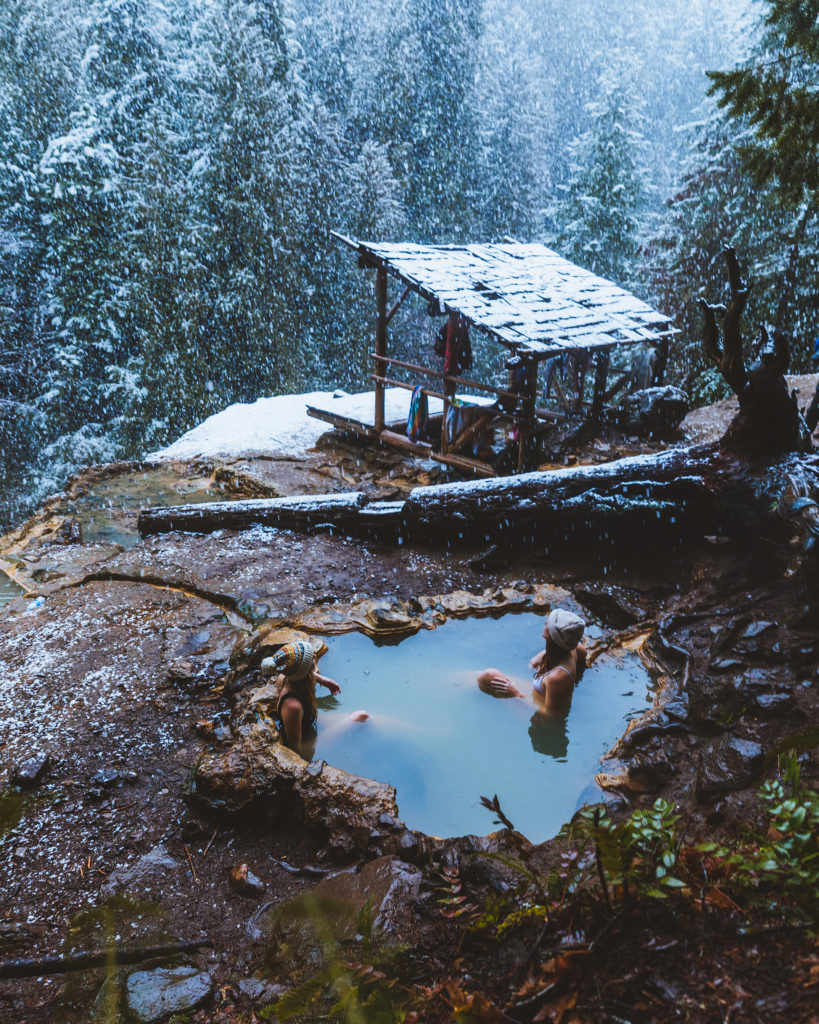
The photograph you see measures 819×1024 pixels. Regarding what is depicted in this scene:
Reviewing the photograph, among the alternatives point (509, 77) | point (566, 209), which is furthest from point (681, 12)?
point (566, 209)

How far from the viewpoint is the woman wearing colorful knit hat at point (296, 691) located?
3816 mm

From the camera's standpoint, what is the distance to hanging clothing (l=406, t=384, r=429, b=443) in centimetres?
1075

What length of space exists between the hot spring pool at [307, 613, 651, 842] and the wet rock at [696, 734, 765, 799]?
25.9 inches

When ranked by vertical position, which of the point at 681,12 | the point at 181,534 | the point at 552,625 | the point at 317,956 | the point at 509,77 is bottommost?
the point at 181,534

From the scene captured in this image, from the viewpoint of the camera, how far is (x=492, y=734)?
14.4 feet

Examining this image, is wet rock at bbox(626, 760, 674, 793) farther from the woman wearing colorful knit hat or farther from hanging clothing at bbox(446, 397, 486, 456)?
hanging clothing at bbox(446, 397, 486, 456)

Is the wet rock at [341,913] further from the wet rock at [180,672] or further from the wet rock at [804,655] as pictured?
the wet rock at [804,655]

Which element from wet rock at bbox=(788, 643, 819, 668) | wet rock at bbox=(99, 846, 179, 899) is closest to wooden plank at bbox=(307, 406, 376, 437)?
wet rock at bbox=(788, 643, 819, 668)

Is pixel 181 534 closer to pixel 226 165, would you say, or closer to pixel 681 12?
pixel 226 165

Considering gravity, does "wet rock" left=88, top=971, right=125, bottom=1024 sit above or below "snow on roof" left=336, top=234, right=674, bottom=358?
below

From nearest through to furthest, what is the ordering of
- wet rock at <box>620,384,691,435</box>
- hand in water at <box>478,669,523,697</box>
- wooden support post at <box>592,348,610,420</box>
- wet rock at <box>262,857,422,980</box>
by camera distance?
wet rock at <box>262,857,422,980</box>, hand in water at <box>478,669,523,697</box>, wet rock at <box>620,384,691,435</box>, wooden support post at <box>592,348,610,420</box>

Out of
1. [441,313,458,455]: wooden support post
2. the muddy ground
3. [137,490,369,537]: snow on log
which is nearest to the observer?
the muddy ground

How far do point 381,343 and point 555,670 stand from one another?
27.4 feet

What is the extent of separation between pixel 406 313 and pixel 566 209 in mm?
7442
